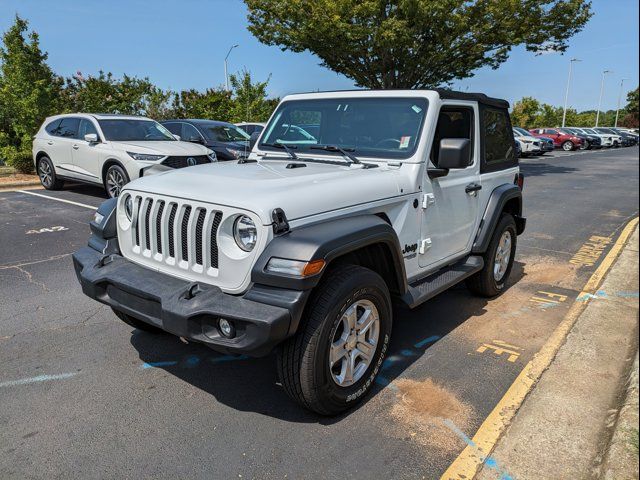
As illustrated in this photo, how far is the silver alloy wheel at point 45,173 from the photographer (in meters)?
11.5

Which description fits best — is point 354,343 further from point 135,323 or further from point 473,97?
point 473,97

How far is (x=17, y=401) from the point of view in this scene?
318 centimetres

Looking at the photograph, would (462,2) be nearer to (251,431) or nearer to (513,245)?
(513,245)

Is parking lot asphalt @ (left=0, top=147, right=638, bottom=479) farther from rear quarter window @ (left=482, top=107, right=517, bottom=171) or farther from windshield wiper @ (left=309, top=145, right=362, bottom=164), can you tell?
windshield wiper @ (left=309, top=145, right=362, bottom=164)

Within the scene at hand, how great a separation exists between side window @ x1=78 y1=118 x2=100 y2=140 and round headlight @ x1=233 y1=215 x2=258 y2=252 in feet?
28.5

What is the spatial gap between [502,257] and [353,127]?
2313 millimetres

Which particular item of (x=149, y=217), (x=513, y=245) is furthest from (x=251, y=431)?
(x=513, y=245)

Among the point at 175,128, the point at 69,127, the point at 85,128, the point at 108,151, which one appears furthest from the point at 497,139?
the point at 175,128

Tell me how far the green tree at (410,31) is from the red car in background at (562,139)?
62.6 feet

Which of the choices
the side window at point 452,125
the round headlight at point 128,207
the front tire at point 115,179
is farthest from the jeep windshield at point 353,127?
the front tire at point 115,179

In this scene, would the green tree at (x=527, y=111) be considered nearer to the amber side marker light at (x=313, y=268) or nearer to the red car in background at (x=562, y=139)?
the red car in background at (x=562, y=139)

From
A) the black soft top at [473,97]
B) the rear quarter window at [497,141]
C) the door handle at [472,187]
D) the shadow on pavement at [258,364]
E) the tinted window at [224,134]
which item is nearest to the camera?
the shadow on pavement at [258,364]

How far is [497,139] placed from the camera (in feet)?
16.3

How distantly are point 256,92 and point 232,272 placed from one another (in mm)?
24104
